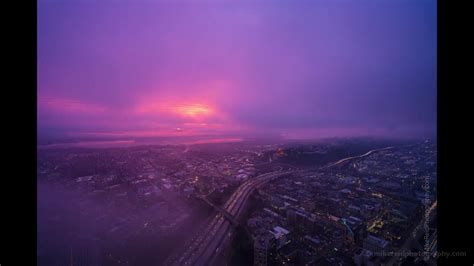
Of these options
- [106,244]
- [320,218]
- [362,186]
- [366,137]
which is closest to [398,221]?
[362,186]

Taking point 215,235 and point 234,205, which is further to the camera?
point 234,205

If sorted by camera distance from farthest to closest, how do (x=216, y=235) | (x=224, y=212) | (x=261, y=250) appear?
(x=224, y=212), (x=216, y=235), (x=261, y=250)

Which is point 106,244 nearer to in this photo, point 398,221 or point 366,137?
point 398,221

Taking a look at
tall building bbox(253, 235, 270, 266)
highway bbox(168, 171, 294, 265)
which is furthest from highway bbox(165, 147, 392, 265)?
tall building bbox(253, 235, 270, 266)

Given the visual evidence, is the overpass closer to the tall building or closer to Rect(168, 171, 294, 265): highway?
Rect(168, 171, 294, 265): highway

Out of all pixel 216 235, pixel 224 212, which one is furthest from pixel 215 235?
pixel 224 212

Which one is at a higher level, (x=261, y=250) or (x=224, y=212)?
(x=224, y=212)

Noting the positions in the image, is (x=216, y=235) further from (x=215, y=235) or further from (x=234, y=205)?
(x=234, y=205)

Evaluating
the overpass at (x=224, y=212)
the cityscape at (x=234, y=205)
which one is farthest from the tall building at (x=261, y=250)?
the overpass at (x=224, y=212)

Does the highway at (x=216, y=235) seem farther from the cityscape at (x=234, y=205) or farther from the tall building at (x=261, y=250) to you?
the tall building at (x=261, y=250)

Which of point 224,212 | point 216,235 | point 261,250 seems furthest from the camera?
point 224,212
